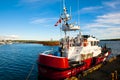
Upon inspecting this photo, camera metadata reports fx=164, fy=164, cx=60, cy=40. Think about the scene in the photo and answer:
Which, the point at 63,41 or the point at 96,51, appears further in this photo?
the point at 96,51

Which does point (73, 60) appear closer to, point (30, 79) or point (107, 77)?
point (107, 77)

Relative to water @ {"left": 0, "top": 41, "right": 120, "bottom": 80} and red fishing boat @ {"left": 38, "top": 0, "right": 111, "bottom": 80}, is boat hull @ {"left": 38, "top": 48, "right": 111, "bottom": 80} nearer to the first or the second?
red fishing boat @ {"left": 38, "top": 0, "right": 111, "bottom": 80}

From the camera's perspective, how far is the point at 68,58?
77.8 feet

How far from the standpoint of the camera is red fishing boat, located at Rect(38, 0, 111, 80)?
2027 centimetres

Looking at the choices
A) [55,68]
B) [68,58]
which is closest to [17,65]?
[68,58]

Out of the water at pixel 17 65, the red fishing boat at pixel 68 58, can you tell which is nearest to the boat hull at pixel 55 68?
the red fishing boat at pixel 68 58

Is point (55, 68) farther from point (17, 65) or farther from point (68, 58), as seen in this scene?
point (17, 65)

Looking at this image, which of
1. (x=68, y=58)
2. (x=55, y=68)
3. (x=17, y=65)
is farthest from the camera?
(x=17, y=65)

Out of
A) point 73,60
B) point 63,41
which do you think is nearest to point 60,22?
point 63,41

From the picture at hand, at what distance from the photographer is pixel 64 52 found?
23.7 meters

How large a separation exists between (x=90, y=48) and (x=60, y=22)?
7.37m

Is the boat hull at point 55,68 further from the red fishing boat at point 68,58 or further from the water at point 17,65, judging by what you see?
the water at point 17,65

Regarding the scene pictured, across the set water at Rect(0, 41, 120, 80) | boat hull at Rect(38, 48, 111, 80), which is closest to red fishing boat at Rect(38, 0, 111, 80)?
boat hull at Rect(38, 48, 111, 80)

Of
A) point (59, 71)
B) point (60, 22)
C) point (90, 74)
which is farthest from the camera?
point (60, 22)
